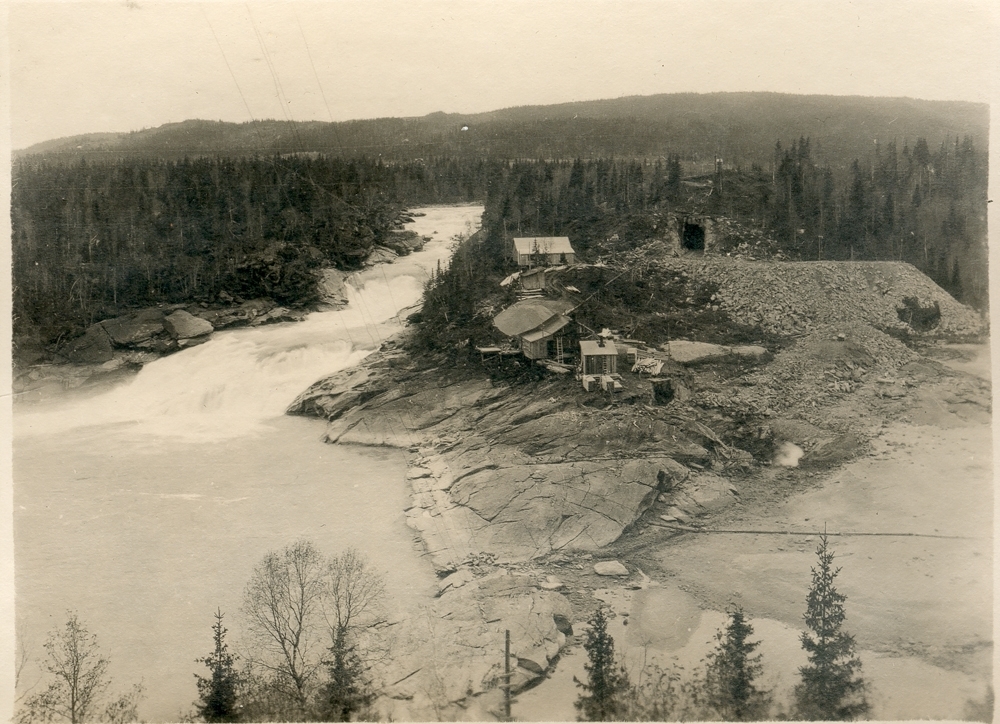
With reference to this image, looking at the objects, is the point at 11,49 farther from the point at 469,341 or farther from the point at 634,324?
the point at 634,324

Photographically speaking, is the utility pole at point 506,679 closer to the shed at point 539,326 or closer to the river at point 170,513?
the river at point 170,513

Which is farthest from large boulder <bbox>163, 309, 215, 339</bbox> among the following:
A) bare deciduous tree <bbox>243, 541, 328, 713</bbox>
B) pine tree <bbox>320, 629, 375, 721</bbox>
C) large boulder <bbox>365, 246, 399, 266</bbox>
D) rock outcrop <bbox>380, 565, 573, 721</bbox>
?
rock outcrop <bbox>380, 565, 573, 721</bbox>

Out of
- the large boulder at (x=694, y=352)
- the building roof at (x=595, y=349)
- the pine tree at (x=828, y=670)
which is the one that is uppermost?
the building roof at (x=595, y=349)

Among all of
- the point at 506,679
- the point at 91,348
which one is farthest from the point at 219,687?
the point at 91,348

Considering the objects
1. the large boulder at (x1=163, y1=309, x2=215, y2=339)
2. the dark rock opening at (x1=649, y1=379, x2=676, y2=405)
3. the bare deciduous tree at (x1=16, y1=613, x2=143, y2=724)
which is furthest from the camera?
the large boulder at (x1=163, y1=309, x2=215, y2=339)

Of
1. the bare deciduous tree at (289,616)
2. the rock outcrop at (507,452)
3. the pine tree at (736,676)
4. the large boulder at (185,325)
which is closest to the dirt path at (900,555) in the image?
the pine tree at (736,676)

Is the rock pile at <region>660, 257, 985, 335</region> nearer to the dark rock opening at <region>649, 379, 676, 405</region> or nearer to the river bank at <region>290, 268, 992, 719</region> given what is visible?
the river bank at <region>290, 268, 992, 719</region>
